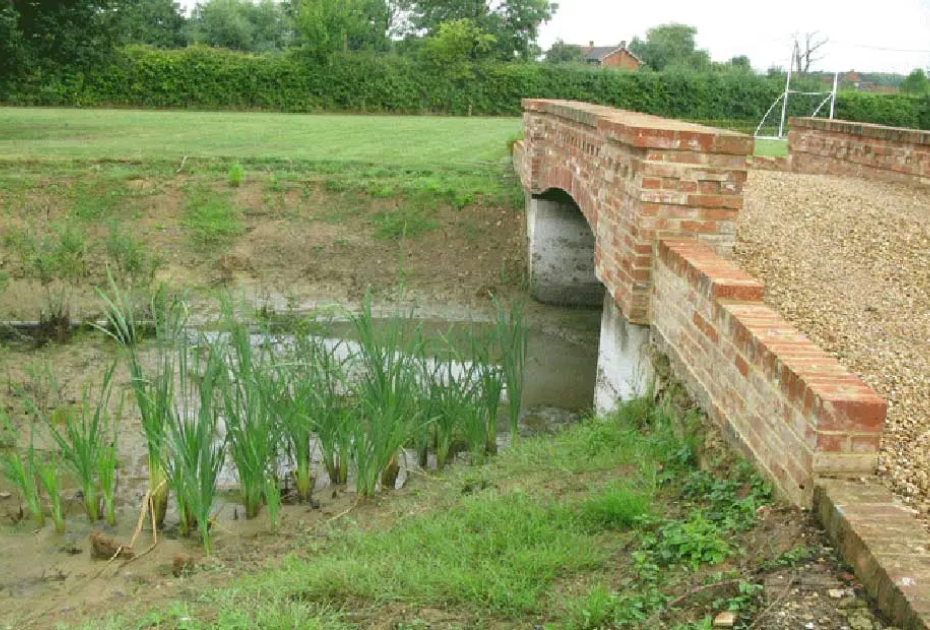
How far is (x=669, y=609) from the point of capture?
10.6 ft

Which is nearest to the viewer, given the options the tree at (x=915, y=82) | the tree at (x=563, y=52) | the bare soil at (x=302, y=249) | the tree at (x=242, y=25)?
the bare soil at (x=302, y=249)

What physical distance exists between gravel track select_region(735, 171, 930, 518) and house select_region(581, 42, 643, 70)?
65.6 meters

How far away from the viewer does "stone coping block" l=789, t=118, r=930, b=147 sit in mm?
9125

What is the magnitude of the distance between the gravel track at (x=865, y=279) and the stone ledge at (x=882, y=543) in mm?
212

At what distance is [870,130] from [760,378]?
7.24m

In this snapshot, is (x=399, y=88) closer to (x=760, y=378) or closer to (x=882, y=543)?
(x=760, y=378)

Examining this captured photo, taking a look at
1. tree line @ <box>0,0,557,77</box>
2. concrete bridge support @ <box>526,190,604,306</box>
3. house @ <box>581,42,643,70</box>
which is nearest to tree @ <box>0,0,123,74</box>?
tree line @ <box>0,0,557,77</box>

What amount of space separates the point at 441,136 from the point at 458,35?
20.2 meters

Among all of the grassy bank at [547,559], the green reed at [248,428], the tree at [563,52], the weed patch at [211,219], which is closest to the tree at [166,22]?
the tree at [563,52]

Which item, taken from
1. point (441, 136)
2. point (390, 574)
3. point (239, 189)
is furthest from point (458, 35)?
point (390, 574)

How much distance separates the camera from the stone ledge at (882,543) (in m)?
2.72

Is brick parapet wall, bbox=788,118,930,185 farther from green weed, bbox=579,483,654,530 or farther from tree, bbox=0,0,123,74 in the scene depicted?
tree, bbox=0,0,123,74

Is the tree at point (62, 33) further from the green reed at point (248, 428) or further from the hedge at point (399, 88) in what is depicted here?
the green reed at point (248, 428)

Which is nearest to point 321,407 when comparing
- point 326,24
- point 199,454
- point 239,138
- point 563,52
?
point 199,454
